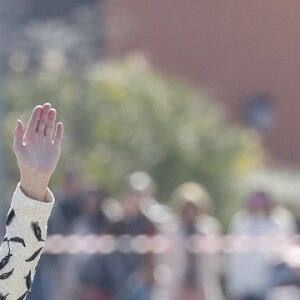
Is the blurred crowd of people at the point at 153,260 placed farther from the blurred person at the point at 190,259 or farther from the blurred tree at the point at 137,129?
the blurred tree at the point at 137,129

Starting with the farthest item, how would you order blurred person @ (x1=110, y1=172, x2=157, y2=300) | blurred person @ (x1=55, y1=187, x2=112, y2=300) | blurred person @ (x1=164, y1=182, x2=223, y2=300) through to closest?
blurred person @ (x1=110, y1=172, x2=157, y2=300)
blurred person @ (x1=55, y1=187, x2=112, y2=300)
blurred person @ (x1=164, y1=182, x2=223, y2=300)

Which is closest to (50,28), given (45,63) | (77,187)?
(45,63)

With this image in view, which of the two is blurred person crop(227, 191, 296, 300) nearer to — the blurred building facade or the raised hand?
the raised hand

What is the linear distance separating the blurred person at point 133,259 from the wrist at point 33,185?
6.78 meters

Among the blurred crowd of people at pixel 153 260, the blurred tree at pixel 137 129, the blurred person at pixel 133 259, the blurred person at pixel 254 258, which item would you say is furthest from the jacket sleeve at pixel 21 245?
the blurred tree at pixel 137 129

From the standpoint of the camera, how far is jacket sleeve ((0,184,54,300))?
309cm

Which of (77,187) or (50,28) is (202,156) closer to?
(50,28)

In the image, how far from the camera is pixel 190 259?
9.88m

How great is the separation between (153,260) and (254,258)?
0.82 meters

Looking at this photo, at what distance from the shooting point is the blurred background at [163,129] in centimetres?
996

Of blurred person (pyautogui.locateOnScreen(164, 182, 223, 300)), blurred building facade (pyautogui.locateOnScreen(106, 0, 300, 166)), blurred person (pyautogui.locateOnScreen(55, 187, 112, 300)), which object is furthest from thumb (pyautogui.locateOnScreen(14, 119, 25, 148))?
blurred building facade (pyautogui.locateOnScreen(106, 0, 300, 166))

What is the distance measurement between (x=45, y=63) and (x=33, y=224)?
1270 centimetres

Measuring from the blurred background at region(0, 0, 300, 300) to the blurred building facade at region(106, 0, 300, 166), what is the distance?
3cm

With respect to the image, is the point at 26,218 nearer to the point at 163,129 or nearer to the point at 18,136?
the point at 18,136
